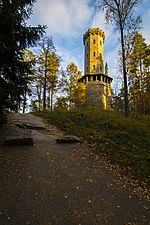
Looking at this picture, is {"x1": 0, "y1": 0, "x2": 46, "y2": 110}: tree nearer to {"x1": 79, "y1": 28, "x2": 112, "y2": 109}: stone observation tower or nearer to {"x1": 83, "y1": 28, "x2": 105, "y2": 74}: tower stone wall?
{"x1": 79, "y1": 28, "x2": 112, "y2": 109}: stone observation tower

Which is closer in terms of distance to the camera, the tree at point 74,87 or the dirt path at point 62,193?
the dirt path at point 62,193

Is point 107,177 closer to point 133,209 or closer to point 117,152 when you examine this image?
point 133,209

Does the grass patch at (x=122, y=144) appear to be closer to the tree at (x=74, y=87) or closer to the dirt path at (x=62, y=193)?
the dirt path at (x=62, y=193)

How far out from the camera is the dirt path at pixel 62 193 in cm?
233

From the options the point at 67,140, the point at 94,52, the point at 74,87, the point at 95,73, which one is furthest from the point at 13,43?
the point at 94,52

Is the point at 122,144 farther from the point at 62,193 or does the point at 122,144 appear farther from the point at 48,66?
the point at 48,66

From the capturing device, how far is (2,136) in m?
5.70

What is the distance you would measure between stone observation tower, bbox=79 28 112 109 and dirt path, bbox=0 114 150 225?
79.7 ft

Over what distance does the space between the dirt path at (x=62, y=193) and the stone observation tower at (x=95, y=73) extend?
79.7 ft

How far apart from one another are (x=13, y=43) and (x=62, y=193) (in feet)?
20.6

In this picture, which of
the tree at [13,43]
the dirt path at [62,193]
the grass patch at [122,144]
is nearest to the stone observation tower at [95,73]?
the grass patch at [122,144]

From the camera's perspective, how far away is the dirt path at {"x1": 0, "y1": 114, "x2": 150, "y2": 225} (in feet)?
7.64

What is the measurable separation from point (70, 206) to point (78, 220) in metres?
0.33

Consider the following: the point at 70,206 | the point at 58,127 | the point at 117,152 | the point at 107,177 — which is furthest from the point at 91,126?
the point at 70,206
